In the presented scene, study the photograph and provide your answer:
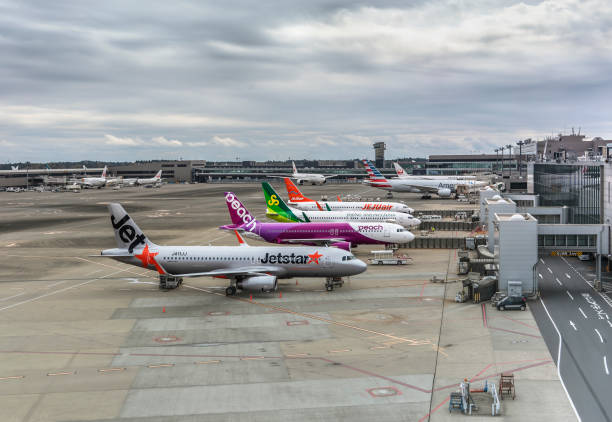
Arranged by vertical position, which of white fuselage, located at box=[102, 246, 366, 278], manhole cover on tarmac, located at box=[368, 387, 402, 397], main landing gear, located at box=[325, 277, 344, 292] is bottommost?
manhole cover on tarmac, located at box=[368, 387, 402, 397]

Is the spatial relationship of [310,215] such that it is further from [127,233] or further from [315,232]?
[127,233]

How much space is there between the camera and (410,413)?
2900cm

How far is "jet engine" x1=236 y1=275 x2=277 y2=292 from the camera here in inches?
2131

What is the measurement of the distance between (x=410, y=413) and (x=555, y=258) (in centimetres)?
5315

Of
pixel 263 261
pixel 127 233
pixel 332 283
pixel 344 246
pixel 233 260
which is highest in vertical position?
pixel 127 233

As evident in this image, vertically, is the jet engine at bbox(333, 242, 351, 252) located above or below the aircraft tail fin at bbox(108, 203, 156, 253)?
below

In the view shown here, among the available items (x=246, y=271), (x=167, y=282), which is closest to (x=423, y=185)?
(x=246, y=271)

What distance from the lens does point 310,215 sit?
9175cm

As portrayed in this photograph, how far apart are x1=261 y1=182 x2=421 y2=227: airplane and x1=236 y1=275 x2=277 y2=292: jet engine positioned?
34379mm

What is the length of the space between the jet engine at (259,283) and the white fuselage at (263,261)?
4.36 feet

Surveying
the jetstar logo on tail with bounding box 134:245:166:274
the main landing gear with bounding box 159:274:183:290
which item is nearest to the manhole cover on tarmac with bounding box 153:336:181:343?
the jetstar logo on tail with bounding box 134:245:166:274

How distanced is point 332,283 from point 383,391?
86.2ft

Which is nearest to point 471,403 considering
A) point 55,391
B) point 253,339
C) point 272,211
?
point 253,339

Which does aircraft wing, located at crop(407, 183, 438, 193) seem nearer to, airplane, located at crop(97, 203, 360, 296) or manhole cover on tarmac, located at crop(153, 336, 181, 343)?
airplane, located at crop(97, 203, 360, 296)
